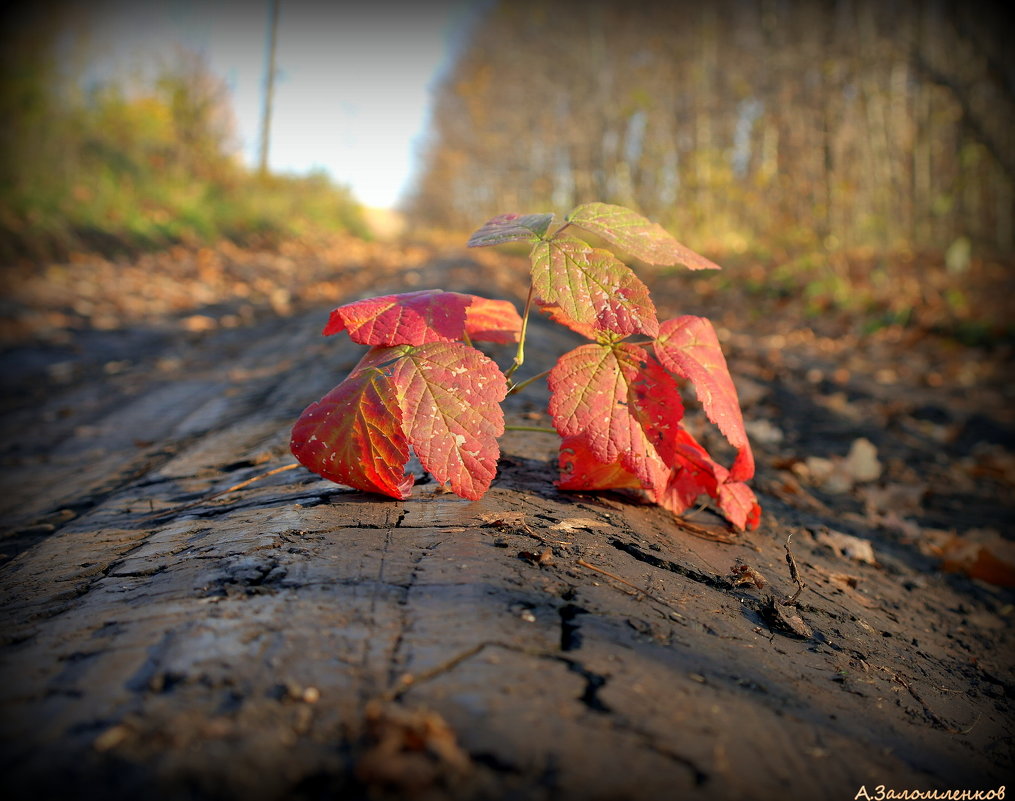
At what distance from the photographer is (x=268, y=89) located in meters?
18.1

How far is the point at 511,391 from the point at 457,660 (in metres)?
0.70

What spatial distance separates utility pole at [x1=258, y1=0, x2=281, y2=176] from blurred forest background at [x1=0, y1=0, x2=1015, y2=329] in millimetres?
511

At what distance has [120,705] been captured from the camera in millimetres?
760

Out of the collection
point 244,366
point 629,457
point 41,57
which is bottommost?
point 244,366

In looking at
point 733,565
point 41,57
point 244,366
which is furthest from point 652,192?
point 733,565

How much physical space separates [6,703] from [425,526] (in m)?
0.72

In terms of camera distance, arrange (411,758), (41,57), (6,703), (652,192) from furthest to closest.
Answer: (652,192) → (41,57) → (6,703) → (411,758)

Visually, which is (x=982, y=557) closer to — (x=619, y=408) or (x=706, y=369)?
(x=706, y=369)

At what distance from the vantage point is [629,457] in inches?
51.1

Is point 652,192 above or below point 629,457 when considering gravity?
above

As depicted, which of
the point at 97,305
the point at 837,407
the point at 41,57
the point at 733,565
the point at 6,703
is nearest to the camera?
the point at 6,703

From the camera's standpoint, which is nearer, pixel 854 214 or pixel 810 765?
pixel 810 765

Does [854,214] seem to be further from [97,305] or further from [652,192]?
[97,305]

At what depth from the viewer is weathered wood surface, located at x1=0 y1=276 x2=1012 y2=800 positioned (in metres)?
0.69
